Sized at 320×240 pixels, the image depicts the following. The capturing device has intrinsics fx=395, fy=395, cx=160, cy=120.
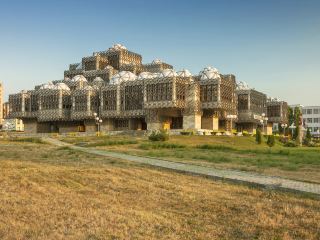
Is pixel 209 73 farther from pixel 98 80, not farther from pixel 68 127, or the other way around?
pixel 68 127

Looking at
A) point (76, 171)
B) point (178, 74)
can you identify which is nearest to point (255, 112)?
point (178, 74)

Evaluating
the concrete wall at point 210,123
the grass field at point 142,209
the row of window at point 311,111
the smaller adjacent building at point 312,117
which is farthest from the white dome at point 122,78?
the row of window at point 311,111

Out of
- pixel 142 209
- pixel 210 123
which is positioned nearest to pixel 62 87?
pixel 210 123

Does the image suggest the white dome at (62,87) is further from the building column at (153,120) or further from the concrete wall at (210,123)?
the concrete wall at (210,123)

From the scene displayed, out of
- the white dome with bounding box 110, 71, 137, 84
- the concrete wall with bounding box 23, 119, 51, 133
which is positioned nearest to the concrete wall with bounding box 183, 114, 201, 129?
the white dome with bounding box 110, 71, 137, 84

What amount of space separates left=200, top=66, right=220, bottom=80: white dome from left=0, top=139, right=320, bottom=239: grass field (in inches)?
2839

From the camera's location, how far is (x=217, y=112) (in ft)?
292

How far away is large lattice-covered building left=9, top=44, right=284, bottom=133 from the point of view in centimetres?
8350

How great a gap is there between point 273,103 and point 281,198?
103668 mm

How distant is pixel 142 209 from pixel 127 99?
78862 mm

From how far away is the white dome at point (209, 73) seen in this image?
289 feet

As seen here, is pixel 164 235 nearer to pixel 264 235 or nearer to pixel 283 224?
pixel 264 235

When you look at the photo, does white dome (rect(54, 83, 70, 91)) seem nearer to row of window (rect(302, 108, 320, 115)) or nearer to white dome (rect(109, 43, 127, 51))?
white dome (rect(109, 43, 127, 51))

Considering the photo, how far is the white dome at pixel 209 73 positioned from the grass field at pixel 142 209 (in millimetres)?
72108
